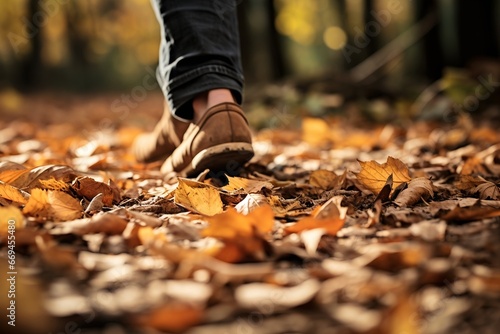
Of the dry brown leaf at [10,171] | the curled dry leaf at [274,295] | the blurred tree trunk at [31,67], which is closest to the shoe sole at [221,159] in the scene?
the dry brown leaf at [10,171]

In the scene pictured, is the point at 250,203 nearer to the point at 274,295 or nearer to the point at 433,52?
the point at 274,295

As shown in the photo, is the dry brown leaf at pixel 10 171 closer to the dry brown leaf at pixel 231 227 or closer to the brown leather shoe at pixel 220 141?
the brown leather shoe at pixel 220 141

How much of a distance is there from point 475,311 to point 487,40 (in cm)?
572

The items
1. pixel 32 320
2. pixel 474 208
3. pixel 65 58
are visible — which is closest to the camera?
pixel 32 320

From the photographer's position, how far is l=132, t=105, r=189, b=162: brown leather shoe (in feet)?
7.01

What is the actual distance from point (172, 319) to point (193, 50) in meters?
1.21

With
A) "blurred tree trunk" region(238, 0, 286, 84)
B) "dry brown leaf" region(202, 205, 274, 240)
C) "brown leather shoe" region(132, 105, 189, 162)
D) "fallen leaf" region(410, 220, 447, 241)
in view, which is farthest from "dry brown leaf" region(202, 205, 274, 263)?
"blurred tree trunk" region(238, 0, 286, 84)

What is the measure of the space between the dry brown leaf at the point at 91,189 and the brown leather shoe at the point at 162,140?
59 centimetres

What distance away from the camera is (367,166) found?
1.58 metres

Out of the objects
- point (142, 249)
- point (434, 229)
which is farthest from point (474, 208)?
point (142, 249)

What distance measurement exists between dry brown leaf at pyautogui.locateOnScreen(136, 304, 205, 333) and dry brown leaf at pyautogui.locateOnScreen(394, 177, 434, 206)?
0.84m

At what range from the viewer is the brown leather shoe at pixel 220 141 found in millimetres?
1803

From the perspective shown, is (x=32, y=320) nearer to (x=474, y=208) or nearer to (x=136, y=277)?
(x=136, y=277)

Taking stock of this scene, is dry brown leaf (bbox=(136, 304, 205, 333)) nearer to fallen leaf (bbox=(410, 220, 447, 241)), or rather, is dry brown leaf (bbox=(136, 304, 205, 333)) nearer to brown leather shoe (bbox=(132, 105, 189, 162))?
fallen leaf (bbox=(410, 220, 447, 241))
